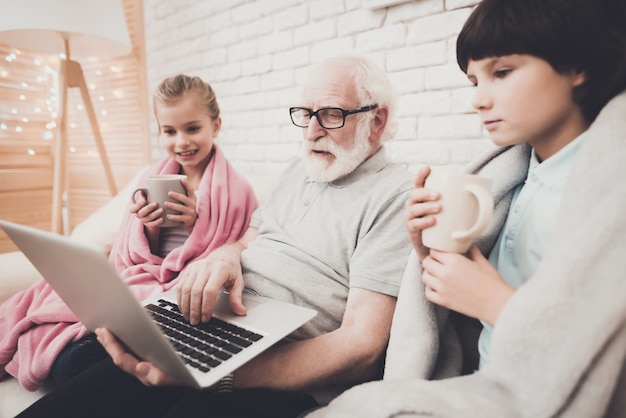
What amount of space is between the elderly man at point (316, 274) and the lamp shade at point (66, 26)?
1427mm

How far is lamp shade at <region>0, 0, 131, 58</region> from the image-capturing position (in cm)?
179

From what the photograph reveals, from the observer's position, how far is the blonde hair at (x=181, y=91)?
138cm

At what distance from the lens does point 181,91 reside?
139cm

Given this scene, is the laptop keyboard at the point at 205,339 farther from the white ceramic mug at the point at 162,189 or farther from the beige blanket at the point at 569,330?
the white ceramic mug at the point at 162,189

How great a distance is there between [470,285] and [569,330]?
0.46ft

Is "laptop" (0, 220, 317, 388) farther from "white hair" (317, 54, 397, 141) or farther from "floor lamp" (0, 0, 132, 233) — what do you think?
"floor lamp" (0, 0, 132, 233)

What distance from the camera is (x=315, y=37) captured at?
1710 mm

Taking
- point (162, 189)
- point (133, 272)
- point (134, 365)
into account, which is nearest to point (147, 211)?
point (162, 189)

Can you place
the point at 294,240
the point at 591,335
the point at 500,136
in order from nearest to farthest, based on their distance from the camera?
the point at 591,335 → the point at 500,136 → the point at 294,240

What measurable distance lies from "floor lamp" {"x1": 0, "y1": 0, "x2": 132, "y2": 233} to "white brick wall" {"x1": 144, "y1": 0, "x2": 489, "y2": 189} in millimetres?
382

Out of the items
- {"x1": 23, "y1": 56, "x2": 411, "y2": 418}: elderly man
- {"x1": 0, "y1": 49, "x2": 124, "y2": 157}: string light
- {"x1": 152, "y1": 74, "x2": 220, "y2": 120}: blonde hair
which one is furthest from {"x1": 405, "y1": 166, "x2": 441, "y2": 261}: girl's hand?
{"x1": 0, "y1": 49, "x2": 124, "y2": 157}: string light

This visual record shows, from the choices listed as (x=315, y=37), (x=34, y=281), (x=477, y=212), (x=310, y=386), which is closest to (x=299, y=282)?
(x=310, y=386)

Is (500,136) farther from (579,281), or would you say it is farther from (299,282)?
(299,282)

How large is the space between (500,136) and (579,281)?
0.27 meters
